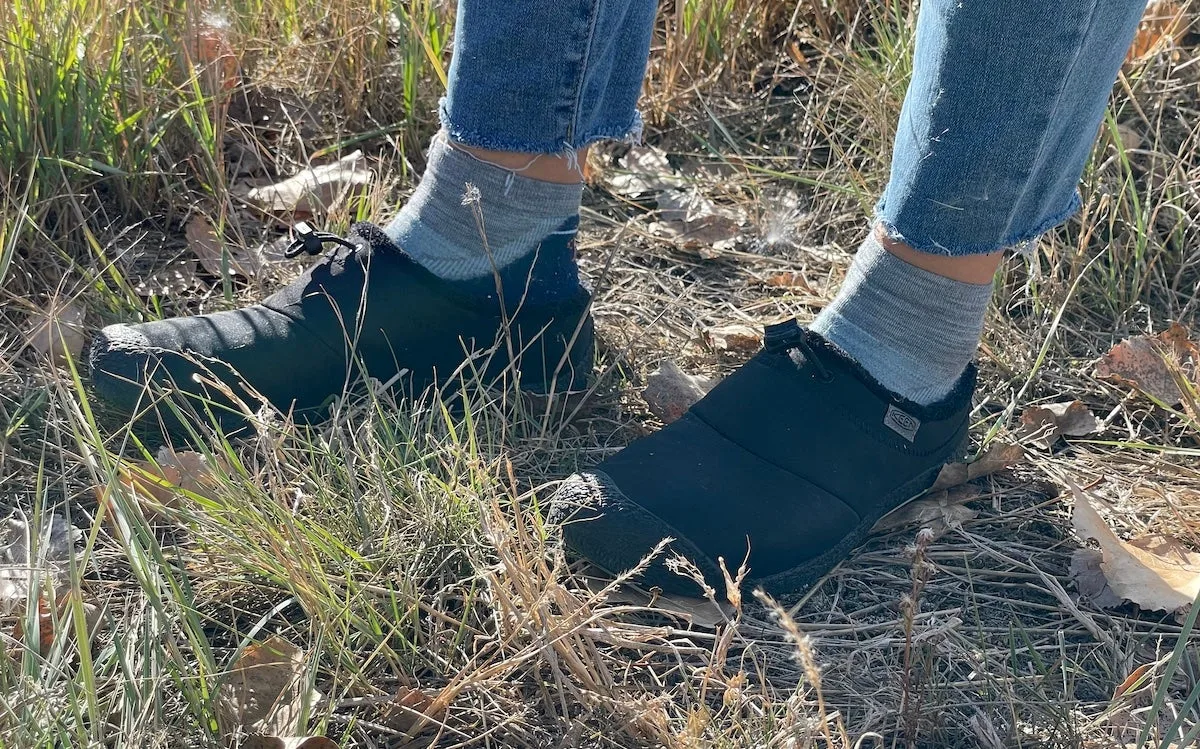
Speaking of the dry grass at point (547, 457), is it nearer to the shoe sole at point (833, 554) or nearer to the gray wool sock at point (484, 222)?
the shoe sole at point (833, 554)

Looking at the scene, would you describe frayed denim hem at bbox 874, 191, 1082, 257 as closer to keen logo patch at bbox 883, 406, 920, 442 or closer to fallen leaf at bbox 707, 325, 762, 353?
keen logo patch at bbox 883, 406, 920, 442

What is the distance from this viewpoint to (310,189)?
1822 mm

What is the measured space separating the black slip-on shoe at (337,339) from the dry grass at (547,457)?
62 mm

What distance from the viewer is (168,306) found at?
164 cm

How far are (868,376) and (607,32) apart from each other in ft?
1.61

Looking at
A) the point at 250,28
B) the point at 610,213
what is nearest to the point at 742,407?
the point at 610,213

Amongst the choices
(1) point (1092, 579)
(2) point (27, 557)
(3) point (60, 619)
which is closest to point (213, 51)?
(2) point (27, 557)

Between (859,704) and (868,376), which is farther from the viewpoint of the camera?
(868,376)


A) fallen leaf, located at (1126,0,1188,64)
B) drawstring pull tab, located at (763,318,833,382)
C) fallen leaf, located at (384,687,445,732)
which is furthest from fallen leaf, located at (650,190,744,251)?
fallen leaf, located at (384,687,445,732)

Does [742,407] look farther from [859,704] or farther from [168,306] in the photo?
[168,306]

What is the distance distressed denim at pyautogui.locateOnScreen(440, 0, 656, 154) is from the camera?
126 cm

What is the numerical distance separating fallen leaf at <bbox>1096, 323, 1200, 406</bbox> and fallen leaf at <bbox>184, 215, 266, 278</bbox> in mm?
1218

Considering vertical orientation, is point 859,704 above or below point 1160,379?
below

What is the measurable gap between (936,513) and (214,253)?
3.68ft
